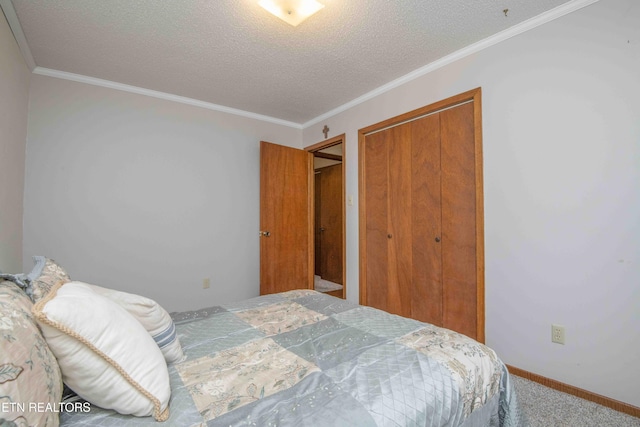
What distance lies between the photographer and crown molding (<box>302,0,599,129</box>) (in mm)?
1855

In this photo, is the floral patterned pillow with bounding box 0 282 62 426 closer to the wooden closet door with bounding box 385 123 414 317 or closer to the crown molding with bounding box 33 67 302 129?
the wooden closet door with bounding box 385 123 414 317

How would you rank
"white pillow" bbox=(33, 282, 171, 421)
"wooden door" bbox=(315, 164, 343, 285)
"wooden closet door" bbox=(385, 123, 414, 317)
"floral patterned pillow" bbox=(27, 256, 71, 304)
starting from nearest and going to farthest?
"white pillow" bbox=(33, 282, 171, 421)
"floral patterned pillow" bbox=(27, 256, 71, 304)
"wooden closet door" bbox=(385, 123, 414, 317)
"wooden door" bbox=(315, 164, 343, 285)

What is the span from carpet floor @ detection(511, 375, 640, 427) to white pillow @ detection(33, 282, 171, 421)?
1897 millimetres

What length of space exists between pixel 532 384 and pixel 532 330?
0.34 meters

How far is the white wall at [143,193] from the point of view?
2615mm

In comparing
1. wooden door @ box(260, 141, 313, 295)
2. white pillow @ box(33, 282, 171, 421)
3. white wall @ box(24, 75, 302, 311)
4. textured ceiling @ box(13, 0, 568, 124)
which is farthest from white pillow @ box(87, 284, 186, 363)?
wooden door @ box(260, 141, 313, 295)

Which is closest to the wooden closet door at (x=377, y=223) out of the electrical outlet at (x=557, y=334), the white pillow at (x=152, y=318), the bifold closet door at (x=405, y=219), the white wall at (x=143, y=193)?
the bifold closet door at (x=405, y=219)

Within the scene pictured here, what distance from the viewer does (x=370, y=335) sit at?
136 centimetres

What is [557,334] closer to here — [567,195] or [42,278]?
[567,195]

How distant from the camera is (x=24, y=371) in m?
0.61

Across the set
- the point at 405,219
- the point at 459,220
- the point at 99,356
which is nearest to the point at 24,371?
the point at 99,356

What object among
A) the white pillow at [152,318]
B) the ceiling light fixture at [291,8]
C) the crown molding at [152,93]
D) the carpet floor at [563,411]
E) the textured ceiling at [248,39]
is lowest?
the carpet floor at [563,411]

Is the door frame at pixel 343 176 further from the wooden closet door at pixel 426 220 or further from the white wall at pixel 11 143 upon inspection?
the white wall at pixel 11 143

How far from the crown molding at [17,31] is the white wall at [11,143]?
0.13ft
